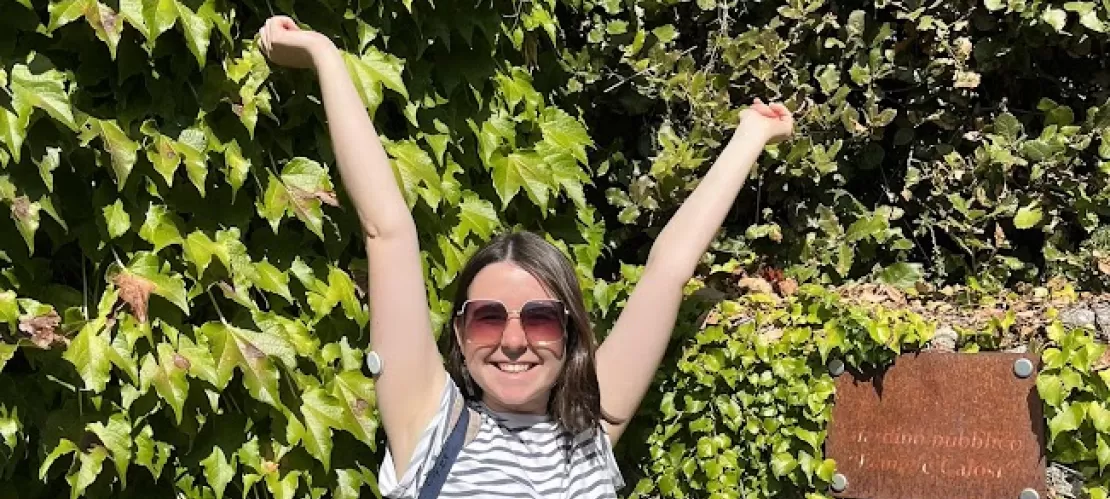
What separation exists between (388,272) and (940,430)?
49.4 inches

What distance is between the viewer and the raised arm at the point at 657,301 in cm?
231

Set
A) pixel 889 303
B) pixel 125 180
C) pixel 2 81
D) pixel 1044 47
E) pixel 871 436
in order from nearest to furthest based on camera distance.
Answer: pixel 2 81 → pixel 125 180 → pixel 871 436 → pixel 889 303 → pixel 1044 47

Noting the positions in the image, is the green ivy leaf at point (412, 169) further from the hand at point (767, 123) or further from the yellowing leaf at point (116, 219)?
the hand at point (767, 123)

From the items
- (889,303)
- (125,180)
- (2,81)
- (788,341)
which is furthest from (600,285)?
(2,81)

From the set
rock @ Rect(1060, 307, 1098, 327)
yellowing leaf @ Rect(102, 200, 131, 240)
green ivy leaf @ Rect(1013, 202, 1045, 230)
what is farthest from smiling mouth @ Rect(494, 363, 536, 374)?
green ivy leaf @ Rect(1013, 202, 1045, 230)

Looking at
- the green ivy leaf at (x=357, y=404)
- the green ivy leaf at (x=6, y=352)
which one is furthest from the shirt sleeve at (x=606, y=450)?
the green ivy leaf at (x=6, y=352)

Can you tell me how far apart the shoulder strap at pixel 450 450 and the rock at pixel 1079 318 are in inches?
52.3

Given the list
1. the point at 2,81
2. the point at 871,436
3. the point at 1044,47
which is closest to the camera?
the point at 2,81

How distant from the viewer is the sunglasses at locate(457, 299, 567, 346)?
6.75ft

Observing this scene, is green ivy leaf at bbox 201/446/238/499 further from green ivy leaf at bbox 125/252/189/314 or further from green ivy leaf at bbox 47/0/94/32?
green ivy leaf at bbox 47/0/94/32

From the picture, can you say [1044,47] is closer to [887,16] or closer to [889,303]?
[887,16]

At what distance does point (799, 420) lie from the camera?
2602mm

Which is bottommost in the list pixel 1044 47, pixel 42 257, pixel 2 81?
pixel 1044 47

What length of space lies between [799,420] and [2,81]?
5.84 feet
